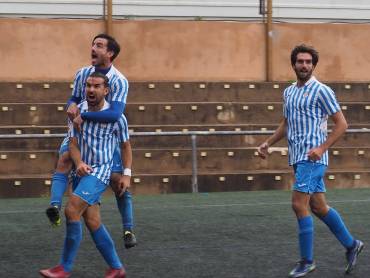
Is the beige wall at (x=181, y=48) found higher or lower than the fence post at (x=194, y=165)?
higher

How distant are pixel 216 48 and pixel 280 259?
10.6 m

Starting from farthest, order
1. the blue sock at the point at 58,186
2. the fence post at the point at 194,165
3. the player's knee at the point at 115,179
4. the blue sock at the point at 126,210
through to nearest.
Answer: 1. the fence post at the point at 194,165
2. the blue sock at the point at 126,210
3. the player's knee at the point at 115,179
4. the blue sock at the point at 58,186

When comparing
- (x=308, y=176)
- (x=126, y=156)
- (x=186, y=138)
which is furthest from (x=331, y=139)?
(x=186, y=138)

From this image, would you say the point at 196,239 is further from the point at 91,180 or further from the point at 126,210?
the point at 91,180

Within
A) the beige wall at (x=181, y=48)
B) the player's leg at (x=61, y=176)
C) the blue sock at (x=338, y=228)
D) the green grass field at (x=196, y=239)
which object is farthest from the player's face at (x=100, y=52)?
the beige wall at (x=181, y=48)

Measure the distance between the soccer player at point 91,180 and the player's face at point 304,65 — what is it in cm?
133

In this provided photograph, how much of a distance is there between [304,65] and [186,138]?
747cm

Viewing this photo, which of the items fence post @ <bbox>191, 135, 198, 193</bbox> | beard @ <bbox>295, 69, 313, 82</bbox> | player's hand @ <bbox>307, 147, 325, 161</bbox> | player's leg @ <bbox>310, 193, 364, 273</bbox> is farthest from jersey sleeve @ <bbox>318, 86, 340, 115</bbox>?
fence post @ <bbox>191, 135, 198, 193</bbox>

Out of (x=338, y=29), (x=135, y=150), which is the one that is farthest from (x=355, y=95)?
(x=135, y=150)

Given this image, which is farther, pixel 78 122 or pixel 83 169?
pixel 78 122

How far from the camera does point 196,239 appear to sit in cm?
880

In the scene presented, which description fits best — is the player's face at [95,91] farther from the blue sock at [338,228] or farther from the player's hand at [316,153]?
the blue sock at [338,228]

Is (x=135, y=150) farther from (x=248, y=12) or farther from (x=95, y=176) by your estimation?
(x=95, y=176)

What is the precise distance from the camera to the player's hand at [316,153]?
22.8 feet
